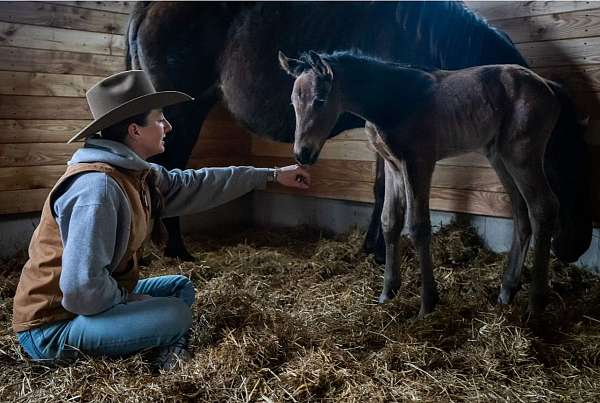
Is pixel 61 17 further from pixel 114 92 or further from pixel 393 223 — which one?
pixel 393 223

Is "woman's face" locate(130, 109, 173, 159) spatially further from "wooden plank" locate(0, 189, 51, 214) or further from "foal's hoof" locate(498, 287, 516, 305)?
"wooden plank" locate(0, 189, 51, 214)

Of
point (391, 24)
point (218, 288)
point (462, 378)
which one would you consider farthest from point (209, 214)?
point (462, 378)

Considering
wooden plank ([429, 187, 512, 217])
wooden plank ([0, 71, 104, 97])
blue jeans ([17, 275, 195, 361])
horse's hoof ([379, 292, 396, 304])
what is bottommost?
horse's hoof ([379, 292, 396, 304])

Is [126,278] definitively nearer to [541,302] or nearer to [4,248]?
[541,302]

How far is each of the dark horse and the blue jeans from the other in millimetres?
1932

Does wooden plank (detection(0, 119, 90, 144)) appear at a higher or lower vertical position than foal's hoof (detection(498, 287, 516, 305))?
higher

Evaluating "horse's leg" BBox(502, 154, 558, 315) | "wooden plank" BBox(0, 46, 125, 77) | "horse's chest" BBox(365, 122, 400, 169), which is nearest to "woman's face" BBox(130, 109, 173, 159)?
"horse's chest" BBox(365, 122, 400, 169)

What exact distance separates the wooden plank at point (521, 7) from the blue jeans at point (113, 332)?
2.76 metres

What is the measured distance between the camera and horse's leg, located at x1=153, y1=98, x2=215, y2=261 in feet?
13.0

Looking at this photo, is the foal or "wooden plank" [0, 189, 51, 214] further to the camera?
"wooden plank" [0, 189, 51, 214]

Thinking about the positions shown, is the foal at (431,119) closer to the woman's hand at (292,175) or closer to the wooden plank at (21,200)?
the woman's hand at (292,175)

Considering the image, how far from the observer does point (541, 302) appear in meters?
2.70

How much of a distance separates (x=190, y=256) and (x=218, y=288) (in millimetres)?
1028

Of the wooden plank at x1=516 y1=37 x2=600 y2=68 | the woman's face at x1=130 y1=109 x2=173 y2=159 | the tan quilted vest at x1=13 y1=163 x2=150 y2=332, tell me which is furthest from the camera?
the wooden plank at x1=516 y1=37 x2=600 y2=68
